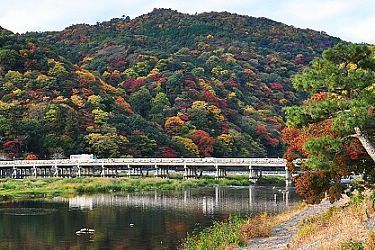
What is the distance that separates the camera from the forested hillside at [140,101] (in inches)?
3386

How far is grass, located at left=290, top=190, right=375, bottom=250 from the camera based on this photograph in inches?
621

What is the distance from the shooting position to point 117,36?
591 feet

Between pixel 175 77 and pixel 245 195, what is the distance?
2534 inches

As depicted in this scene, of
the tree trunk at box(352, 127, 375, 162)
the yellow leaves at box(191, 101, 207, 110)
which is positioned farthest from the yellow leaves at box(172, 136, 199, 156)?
the tree trunk at box(352, 127, 375, 162)

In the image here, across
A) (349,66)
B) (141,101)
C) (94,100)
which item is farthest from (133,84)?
(349,66)

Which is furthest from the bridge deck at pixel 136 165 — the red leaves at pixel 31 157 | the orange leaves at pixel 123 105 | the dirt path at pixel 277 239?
the dirt path at pixel 277 239

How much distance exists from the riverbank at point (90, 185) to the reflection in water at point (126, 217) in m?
4.89

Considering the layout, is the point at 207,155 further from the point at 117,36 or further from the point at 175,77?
the point at 117,36

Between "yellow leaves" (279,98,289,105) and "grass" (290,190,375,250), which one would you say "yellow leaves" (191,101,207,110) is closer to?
"yellow leaves" (279,98,289,105)

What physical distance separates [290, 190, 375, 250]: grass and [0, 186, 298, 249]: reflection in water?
776 centimetres

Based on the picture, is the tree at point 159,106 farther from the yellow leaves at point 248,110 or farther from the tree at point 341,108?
the tree at point 341,108

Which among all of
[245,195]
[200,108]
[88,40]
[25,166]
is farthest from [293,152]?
[88,40]

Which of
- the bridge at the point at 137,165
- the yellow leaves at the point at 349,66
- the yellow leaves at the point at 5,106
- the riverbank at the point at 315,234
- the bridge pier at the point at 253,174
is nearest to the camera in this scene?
the riverbank at the point at 315,234

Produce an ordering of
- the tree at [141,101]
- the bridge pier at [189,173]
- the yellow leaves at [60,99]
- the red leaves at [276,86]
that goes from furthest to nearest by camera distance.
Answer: the red leaves at [276,86] → the tree at [141,101] → the yellow leaves at [60,99] → the bridge pier at [189,173]
